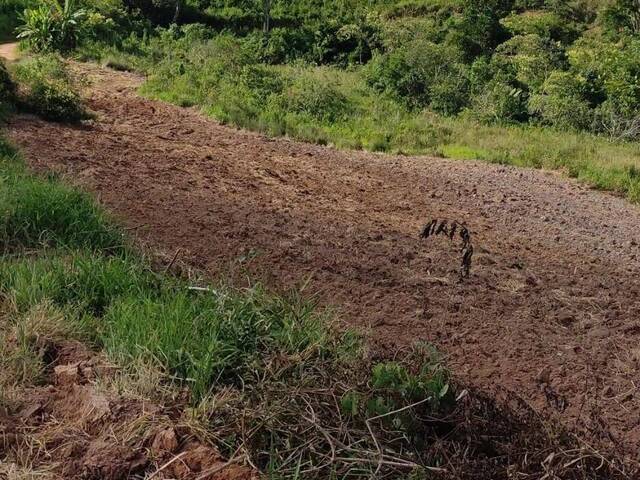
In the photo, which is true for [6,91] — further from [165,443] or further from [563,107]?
[563,107]

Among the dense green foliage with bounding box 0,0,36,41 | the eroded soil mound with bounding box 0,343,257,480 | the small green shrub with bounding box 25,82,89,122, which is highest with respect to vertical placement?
the eroded soil mound with bounding box 0,343,257,480

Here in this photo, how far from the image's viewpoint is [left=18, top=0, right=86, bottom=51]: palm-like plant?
17.4 m

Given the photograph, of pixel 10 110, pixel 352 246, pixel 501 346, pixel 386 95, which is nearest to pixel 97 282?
pixel 501 346

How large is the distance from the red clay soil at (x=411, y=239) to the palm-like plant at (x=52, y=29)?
645 centimetres

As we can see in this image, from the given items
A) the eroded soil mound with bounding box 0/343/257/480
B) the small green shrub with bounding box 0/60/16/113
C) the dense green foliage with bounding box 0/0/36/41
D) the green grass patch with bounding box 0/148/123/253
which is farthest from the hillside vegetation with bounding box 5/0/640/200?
the eroded soil mound with bounding box 0/343/257/480

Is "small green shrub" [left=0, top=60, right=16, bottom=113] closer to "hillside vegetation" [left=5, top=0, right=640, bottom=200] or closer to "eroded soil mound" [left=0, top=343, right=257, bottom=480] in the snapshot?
"hillside vegetation" [left=5, top=0, right=640, bottom=200]

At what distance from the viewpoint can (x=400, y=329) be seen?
5.01 metres

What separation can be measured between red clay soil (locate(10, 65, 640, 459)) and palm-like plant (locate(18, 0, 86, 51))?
645cm

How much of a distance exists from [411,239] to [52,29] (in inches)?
523

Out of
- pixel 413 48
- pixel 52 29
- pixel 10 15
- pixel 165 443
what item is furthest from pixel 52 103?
pixel 10 15

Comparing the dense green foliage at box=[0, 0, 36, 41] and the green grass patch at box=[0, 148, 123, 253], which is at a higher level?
the green grass patch at box=[0, 148, 123, 253]

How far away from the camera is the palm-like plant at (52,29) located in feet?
57.0

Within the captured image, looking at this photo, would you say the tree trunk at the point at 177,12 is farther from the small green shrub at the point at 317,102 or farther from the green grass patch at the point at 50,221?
the green grass patch at the point at 50,221

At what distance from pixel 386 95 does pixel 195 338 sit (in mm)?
14448
